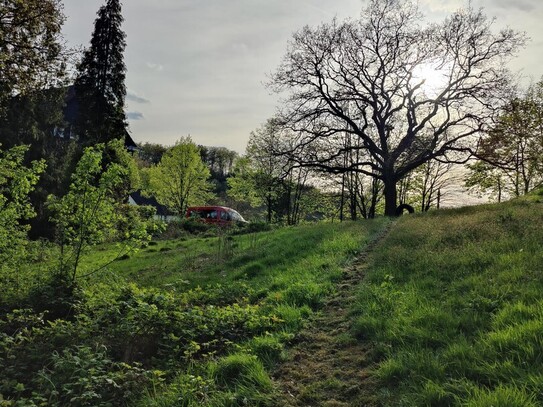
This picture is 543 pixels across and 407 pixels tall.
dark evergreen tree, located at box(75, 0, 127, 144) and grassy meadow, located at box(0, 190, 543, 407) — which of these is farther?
dark evergreen tree, located at box(75, 0, 127, 144)

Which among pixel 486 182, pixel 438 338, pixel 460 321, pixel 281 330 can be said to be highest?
pixel 486 182

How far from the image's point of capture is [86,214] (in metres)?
6.20

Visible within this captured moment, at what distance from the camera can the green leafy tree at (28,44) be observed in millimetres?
10359

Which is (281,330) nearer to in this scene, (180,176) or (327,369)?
(327,369)

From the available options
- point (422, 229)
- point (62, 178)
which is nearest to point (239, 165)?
point (62, 178)

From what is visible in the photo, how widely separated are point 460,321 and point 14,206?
21.4 feet

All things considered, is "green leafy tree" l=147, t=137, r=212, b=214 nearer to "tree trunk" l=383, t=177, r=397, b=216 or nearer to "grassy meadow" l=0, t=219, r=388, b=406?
"tree trunk" l=383, t=177, r=397, b=216

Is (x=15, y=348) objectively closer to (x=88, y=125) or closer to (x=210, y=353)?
(x=210, y=353)

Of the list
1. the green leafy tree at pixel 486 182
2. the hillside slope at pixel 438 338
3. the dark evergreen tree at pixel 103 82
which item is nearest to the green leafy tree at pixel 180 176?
the dark evergreen tree at pixel 103 82

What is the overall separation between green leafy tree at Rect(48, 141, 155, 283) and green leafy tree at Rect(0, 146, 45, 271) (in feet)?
1.45

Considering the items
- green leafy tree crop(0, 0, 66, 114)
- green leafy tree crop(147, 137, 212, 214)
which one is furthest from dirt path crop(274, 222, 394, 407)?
green leafy tree crop(147, 137, 212, 214)

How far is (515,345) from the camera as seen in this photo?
317 cm

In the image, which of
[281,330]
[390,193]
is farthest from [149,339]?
[390,193]

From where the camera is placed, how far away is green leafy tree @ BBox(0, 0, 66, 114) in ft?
34.0
